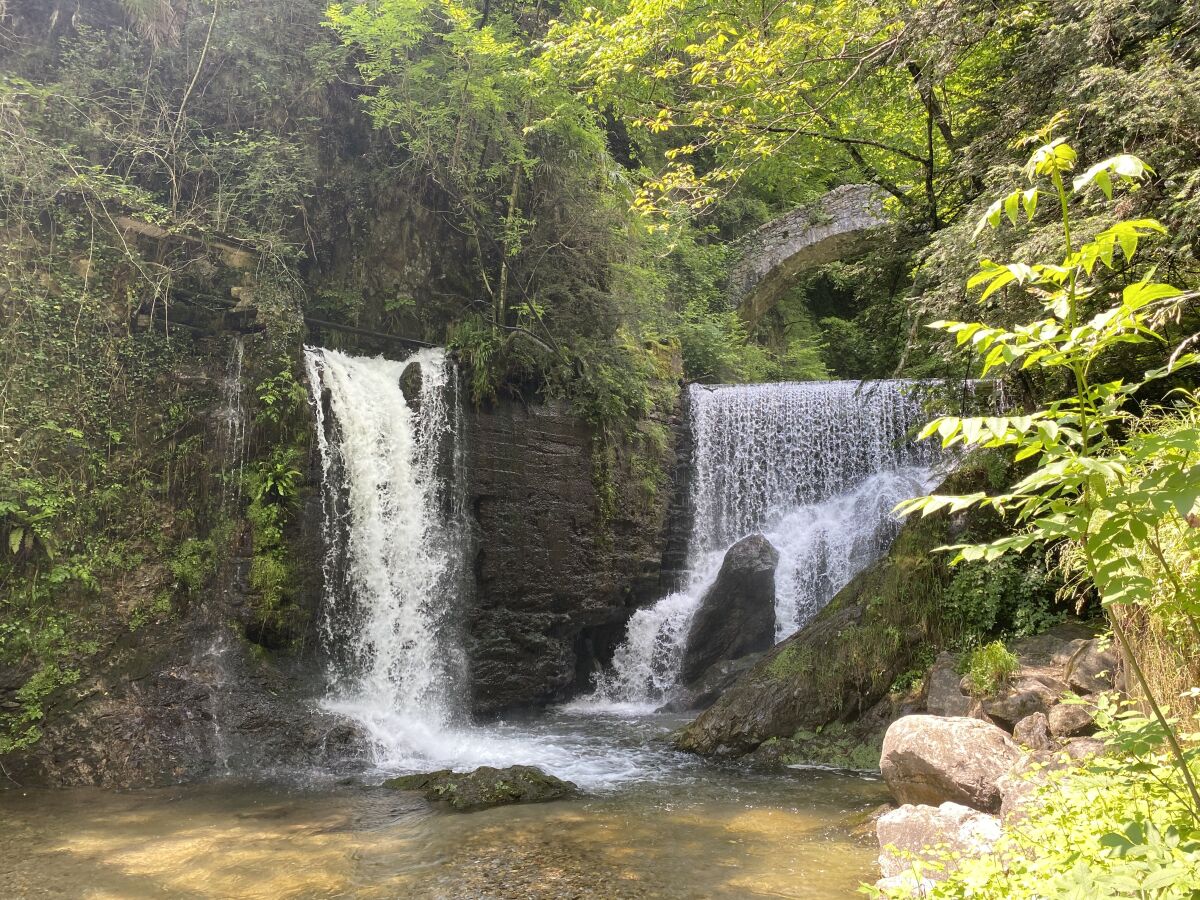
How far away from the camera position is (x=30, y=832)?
5.83 metres

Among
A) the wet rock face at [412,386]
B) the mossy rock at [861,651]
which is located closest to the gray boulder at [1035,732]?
the mossy rock at [861,651]

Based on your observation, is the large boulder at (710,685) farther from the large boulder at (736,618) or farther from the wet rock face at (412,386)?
the wet rock face at (412,386)

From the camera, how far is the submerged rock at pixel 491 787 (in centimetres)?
639

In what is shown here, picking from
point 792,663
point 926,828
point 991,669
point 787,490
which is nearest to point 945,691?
point 991,669

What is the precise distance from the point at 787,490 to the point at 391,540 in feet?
20.7

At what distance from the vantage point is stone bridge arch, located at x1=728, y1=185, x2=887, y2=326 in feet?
55.6

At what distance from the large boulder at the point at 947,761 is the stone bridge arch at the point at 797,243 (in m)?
13.1

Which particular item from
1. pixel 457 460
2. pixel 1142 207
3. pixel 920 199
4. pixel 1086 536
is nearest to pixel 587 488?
pixel 457 460

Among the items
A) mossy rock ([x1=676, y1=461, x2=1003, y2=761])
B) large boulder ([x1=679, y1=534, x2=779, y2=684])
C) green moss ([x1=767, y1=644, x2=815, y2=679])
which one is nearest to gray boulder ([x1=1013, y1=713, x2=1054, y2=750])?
mossy rock ([x1=676, y1=461, x2=1003, y2=761])

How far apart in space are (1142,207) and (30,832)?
8.84m

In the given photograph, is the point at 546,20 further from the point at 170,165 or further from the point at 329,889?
the point at 329,889

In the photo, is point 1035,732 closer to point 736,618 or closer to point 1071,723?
point 1071,723

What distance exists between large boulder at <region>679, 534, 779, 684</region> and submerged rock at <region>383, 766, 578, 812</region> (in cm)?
429

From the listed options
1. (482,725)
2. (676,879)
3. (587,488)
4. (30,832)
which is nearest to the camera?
(676,879)
